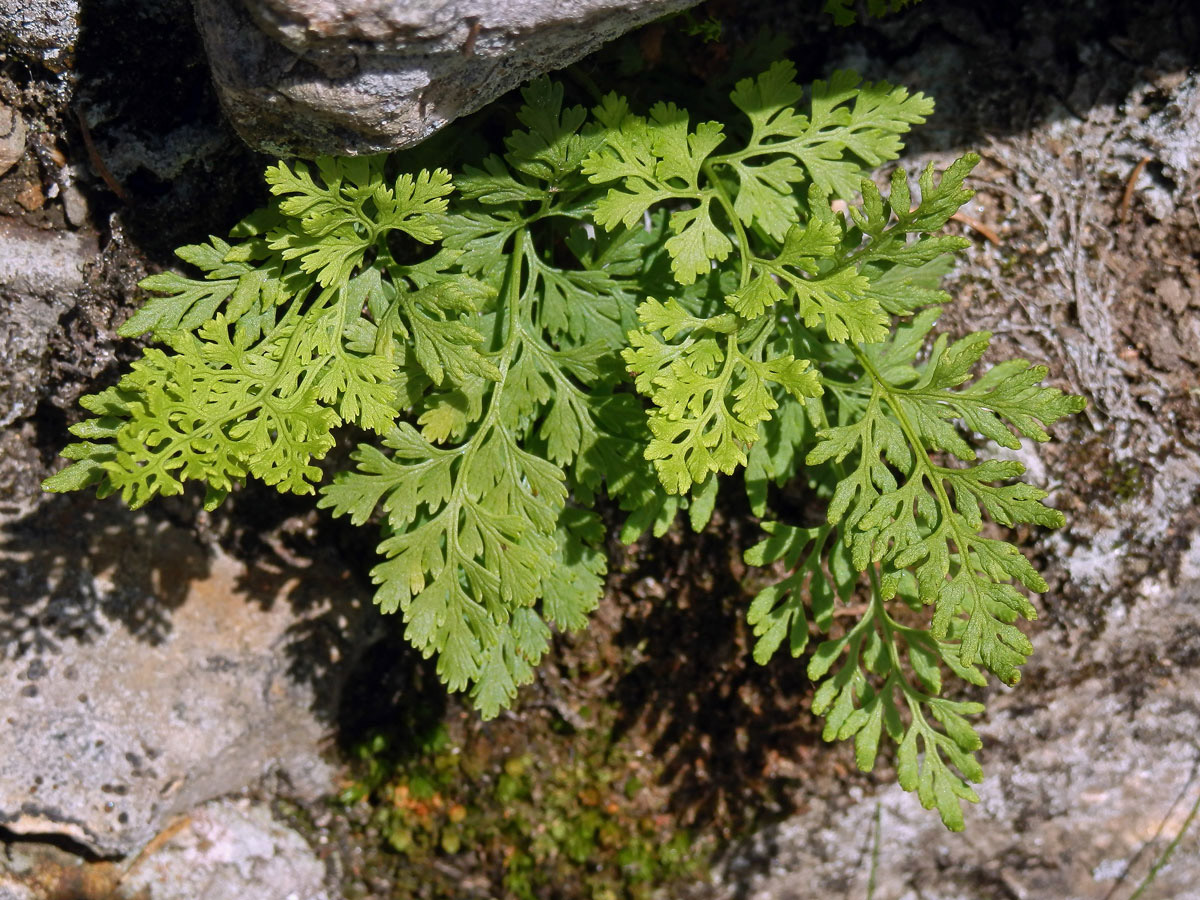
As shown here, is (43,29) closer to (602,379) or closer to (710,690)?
(602,379)

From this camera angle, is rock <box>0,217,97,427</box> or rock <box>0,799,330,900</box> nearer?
rock <box>0,217,97,427</box>

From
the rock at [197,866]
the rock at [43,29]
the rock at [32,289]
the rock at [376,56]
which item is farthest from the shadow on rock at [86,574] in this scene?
the rock at [376,56]

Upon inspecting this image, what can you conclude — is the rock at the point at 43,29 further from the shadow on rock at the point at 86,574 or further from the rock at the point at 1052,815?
the rock at the point at 1052,815

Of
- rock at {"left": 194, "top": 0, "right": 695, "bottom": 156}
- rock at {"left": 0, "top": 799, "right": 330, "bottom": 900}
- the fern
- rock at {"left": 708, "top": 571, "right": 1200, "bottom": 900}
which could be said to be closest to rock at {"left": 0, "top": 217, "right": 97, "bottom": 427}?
the fern

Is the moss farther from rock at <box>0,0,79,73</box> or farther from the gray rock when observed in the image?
rock at <box>0,0,79,73</box>

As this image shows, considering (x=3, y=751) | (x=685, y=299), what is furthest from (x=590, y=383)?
(x=3, y=751)

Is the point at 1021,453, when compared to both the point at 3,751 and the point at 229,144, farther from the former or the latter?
the point at 3,751
